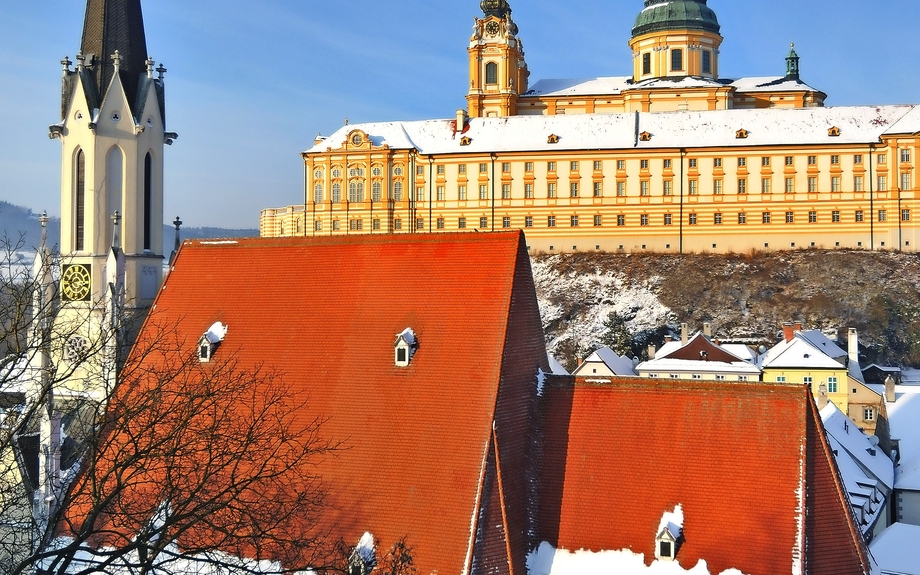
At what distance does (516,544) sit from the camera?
52.3ft

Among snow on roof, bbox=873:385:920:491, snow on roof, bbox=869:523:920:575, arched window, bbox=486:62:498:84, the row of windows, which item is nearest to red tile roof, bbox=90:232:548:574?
snow on roof, bbox=869:523:920:575

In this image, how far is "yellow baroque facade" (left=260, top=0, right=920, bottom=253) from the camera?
240 feet

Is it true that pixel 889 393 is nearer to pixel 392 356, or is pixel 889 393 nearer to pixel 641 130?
pixel 641 130

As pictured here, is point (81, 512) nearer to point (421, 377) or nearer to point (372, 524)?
point (372, 524)

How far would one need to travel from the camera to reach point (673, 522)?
15727 mm

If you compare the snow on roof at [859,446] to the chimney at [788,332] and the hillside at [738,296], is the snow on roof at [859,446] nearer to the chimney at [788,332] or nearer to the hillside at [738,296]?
the chimney at [788,332]

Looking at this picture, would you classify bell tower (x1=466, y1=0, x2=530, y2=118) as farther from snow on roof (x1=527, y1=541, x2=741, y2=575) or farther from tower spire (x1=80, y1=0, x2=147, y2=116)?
snow on roof (x1=527, y1=541, x2=741, y2=575)

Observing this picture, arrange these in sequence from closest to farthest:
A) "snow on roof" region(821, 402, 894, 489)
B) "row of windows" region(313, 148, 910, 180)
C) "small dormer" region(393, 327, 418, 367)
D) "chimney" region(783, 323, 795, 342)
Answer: "small dormer" region(393, 327, 418, 367) < "snow on roof" region(821, 402, 894, 489) < "chimney" region(783, 323, 795, 342) < "row of windows" region(313, 148, 910, 180)

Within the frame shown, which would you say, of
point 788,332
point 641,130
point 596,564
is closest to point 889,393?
point 788,332

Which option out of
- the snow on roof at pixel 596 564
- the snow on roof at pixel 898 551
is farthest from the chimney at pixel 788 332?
the snow on roof at pixel 596 564

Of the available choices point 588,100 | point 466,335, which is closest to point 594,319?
point 588,100

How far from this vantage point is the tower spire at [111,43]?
22.3 meters

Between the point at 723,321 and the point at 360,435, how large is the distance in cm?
5379

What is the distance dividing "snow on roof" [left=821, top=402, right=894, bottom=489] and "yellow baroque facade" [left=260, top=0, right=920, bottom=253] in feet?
120
